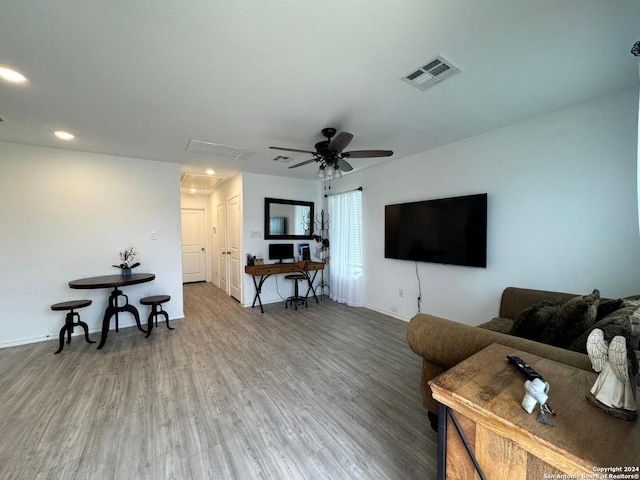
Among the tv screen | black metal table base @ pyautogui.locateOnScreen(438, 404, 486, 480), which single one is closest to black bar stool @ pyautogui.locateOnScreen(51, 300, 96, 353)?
the tv screen

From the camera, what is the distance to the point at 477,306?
311cm

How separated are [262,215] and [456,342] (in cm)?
415

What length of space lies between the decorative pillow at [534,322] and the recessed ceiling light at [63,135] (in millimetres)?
4743

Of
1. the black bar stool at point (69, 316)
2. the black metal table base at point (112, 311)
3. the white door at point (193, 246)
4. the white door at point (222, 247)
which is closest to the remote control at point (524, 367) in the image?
the black metal table base at point (112, 311)

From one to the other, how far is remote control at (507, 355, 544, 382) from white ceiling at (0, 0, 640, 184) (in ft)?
5.79

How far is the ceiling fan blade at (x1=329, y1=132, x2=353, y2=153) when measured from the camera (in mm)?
2369

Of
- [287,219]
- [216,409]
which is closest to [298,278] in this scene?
[287,219]

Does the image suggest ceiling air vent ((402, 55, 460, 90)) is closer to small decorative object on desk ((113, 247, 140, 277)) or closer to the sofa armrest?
the sofa armrest

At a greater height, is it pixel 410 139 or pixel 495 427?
pixel 410 139

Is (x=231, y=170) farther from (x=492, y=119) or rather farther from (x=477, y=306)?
(x=477, y=306)

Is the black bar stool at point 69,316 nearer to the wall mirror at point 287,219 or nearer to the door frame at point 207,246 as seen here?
the wall mirror at point 287,219

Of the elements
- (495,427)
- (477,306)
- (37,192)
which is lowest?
(477,306)

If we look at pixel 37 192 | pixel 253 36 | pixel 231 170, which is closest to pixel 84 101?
pixel 253 36

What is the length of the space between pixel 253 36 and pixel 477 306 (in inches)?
136
